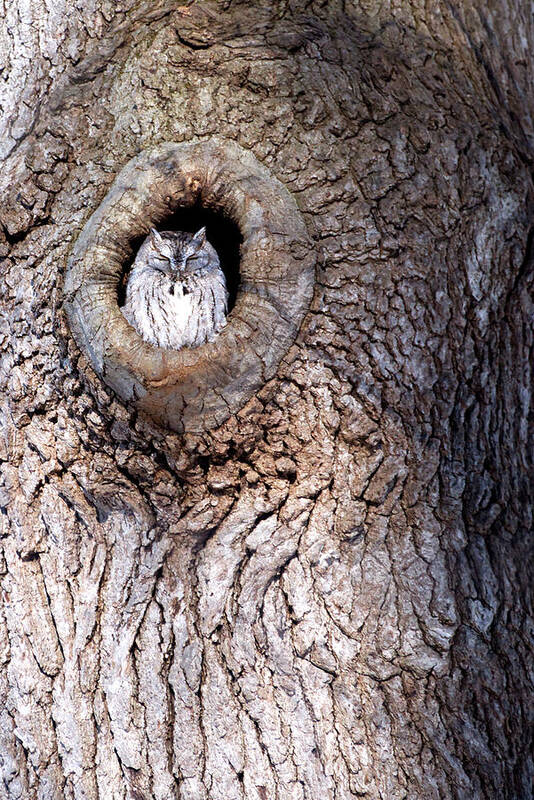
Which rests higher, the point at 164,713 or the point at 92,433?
the point at 92,433

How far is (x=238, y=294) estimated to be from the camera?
153 centimetres

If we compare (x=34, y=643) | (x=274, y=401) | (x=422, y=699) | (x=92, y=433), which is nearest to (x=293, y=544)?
(x=274, y=401)

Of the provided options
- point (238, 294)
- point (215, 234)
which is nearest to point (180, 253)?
point (215, 234)

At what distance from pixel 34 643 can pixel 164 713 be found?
0.34 meters

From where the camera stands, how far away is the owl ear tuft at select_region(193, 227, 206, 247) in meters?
1.87

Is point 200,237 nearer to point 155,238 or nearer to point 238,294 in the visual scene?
point 155,238

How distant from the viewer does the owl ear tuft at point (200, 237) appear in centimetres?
187

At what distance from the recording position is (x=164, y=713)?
56.6 inches

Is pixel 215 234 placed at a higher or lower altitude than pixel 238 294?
higher

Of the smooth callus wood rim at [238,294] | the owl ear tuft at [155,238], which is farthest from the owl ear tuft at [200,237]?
the smooth callus wood rim at [238,294]

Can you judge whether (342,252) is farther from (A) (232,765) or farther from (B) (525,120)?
(A) (232,765)

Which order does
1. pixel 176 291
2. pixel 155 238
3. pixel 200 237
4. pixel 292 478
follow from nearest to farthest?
pixel 292 478 → pixel 155 238 → pixel 200 237 → pixel 176 291

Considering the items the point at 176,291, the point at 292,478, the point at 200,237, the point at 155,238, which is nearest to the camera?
the point at 292,478

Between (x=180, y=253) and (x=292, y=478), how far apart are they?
3.16ft
